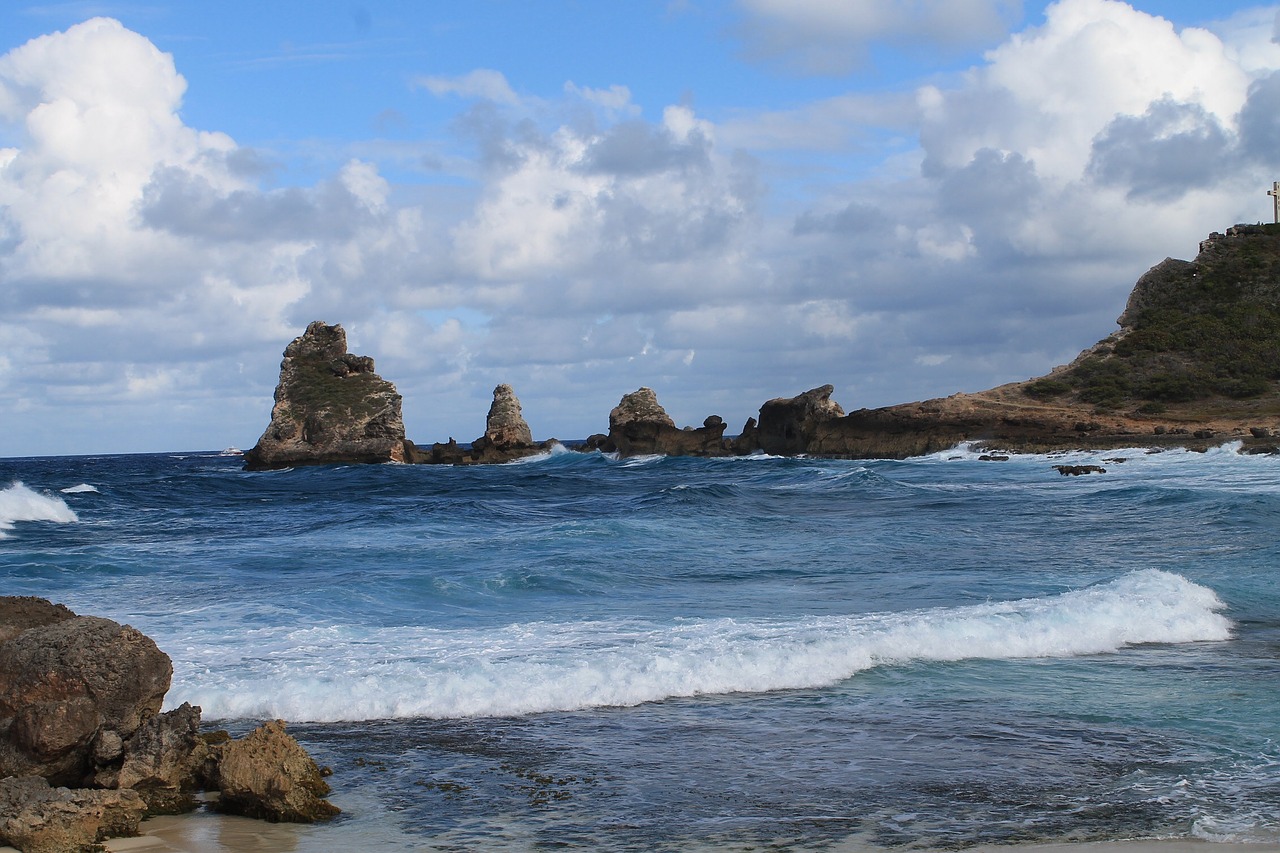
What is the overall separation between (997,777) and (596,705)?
3.48 m

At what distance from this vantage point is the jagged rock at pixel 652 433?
2730 inches

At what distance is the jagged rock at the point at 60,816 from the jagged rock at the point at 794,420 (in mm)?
58248

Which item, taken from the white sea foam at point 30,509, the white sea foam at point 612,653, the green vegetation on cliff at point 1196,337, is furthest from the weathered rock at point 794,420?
the white sea foam at point 612,653

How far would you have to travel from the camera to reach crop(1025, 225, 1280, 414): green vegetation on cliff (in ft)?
187

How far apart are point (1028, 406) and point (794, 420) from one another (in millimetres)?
13455

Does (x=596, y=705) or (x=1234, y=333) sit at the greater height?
(x=1234, y=333)

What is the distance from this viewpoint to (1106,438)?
1929 inches

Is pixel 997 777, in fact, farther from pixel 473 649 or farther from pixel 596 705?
pixel 473 649

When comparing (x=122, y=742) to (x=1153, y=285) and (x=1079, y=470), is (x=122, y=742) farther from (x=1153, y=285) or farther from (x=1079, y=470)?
(x=1153, y=285)

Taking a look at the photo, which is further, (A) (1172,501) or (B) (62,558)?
(A) (1172,501)

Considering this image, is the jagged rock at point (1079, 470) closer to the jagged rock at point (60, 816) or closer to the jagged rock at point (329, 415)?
the jagged rock at point (60, 816)

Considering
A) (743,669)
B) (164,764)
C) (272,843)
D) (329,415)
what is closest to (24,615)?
(164,764)

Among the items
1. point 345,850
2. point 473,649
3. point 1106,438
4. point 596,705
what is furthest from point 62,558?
point 1106,438

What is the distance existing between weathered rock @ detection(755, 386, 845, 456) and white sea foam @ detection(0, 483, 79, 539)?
3985 centimetres
